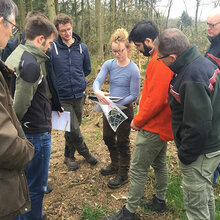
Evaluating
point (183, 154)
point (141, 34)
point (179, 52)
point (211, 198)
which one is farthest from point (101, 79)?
point (211, 198)

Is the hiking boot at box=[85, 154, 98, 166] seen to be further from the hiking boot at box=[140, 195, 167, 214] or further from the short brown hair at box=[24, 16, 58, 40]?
the short brown hair at box=[24, 16, 58, 40]

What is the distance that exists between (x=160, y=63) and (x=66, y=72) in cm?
180

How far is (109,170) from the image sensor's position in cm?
360

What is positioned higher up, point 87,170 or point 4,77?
point 4,77

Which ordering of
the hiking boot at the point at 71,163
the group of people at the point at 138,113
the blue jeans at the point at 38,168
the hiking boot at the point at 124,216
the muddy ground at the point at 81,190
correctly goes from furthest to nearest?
the hiking boot at the point at 71,163 → the muddy ground at the point at 81,190 → the hiking boot at the point at 124,216 → the blue jeans at the point at 38,168 → the group of people at the point at 138,113

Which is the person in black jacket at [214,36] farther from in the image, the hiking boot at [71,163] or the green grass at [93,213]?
the hiking boot at [71,163]

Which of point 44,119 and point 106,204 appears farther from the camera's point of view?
point 106,204

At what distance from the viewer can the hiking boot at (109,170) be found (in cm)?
358

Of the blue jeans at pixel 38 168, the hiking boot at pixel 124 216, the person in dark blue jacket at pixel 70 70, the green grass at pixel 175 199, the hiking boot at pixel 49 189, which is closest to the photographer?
the blue jeans at pixel 38 168

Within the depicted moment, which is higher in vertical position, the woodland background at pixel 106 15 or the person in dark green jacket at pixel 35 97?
the woodland background at pixel 106 15

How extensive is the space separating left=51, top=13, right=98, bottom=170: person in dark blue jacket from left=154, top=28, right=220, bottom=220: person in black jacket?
1.89 metres

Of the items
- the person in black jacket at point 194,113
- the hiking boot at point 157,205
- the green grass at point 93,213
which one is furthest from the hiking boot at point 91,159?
the person in black jacket at point 194,113

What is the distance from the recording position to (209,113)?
1649mm

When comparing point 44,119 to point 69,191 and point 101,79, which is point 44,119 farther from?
point 69,191
